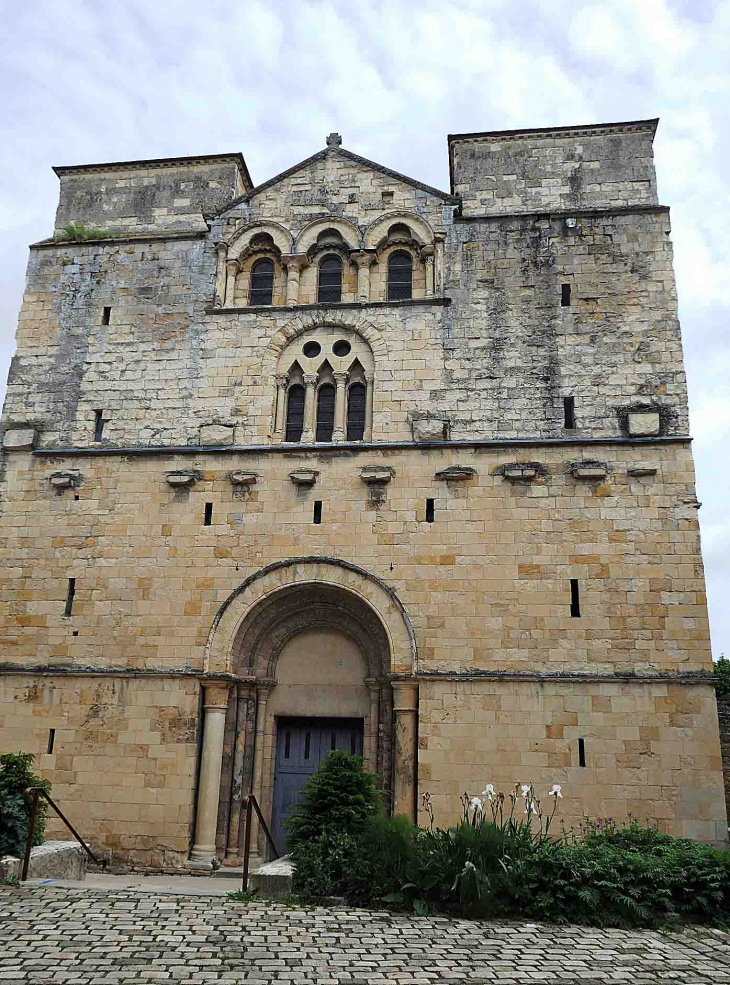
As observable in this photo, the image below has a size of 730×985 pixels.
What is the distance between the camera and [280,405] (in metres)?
14.8

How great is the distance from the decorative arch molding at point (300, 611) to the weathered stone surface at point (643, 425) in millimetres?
4674

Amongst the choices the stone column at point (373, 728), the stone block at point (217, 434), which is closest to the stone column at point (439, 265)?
the stone block at point (217, 434)

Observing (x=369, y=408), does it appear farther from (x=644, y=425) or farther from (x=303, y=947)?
(x=303, y=947)

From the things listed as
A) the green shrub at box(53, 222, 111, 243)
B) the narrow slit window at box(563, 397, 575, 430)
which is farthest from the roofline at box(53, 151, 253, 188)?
the narrow slit window at box(563, 397, 575, 430)

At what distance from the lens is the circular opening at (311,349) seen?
14977mm

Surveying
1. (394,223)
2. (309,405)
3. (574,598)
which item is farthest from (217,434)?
(574,598)

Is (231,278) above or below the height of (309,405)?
above

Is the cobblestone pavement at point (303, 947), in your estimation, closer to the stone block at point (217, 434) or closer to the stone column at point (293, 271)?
the stone block at point (217, 434)

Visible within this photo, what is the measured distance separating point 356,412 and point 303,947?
9.23 meters

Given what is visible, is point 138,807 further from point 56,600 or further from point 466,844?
point 466,844

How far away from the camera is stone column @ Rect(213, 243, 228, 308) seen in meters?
15.5

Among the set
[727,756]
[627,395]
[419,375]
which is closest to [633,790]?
[727,756]

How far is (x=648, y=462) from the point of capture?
13367 millimetres

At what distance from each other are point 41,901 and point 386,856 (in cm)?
349
